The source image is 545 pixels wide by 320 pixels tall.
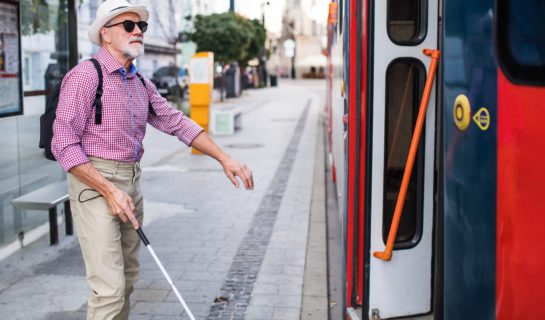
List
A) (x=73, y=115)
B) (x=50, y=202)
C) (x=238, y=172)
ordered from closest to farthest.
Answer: (x=73, y=115) → (x=238, y=172) → (x=50, y=202)

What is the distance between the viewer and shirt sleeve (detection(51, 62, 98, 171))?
3404mm

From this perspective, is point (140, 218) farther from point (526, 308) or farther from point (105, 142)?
point (526, 308)

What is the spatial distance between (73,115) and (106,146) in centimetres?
24

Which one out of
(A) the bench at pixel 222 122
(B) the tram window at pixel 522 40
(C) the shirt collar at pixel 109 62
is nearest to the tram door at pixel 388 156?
(C) the shirt collar at pixel 109 62

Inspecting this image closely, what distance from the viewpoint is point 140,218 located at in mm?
3959

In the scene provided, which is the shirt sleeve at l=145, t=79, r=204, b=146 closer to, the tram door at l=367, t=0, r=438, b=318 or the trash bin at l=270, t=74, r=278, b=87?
the tram door at l=367, t=0, r=438, b=318

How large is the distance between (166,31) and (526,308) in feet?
70.8

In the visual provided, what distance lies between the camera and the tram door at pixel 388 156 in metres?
3.80

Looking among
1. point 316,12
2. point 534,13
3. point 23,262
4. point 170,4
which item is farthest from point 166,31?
point 534,13

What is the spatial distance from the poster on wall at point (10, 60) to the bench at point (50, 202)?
74cm

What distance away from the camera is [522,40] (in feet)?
7.38

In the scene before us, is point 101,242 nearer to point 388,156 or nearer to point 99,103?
point 99,103

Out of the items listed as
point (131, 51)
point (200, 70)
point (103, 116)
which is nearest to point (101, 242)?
point (103, 116)

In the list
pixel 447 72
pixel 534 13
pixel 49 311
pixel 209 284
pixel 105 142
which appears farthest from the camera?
pixel 209 284
